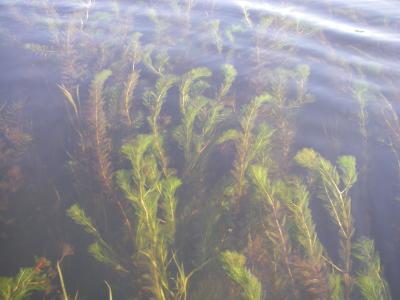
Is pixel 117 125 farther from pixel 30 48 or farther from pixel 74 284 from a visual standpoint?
pixel 30 48

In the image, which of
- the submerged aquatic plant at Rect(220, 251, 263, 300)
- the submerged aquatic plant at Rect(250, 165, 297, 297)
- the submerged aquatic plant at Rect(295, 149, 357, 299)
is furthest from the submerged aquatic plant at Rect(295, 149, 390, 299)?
the submerged aquatic plant at Rect(220, 251, 263, 300)

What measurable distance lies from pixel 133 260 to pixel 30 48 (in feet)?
12.6

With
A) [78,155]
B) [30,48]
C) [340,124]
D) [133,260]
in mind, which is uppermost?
[30,48]

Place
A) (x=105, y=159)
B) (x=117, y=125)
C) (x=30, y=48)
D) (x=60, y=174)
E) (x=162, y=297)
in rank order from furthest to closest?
(x=30, y=48)
(x=117, y=125)
(x=60, y=174)
(x=105, y=159)
(x=162, y=297)

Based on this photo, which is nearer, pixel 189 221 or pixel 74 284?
pixel 74 284

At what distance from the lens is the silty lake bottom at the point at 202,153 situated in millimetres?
2480

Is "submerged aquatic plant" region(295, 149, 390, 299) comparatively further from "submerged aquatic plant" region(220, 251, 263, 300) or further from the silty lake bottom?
"submerged aquatic plant" region(220, 251, 263, 300)

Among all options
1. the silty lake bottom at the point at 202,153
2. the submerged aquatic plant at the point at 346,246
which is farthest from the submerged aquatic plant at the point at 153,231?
the submerged aquatic plant at the point at 346,246

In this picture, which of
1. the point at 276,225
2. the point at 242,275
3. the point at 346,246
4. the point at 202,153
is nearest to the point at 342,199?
the point at 346,246

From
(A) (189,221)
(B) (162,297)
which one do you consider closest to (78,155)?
(A) (189,221)

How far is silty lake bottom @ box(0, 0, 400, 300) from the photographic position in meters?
2.48

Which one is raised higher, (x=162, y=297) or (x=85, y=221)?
(x=85, y=221)

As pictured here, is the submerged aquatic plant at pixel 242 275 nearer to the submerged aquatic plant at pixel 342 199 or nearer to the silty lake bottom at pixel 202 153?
the silty lake bottom at pixel 202 153

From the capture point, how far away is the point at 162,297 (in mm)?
2189
